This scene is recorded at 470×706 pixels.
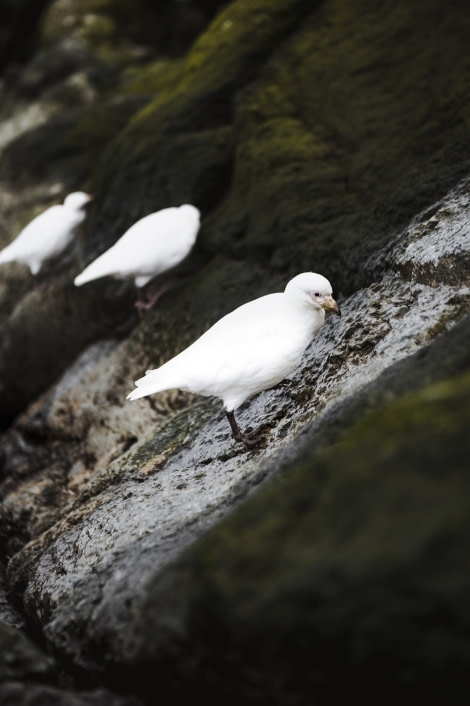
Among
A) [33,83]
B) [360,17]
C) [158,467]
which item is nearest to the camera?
[158,467]

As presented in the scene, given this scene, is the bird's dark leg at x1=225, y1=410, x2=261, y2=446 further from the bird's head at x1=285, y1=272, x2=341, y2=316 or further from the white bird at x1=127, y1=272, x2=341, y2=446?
the bird's head at x1=285, y1=272, x2=341, y2=316

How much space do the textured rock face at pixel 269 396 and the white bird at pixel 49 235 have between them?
0.86 feet

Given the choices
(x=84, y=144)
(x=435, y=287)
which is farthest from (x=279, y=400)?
(x=84, y=144)

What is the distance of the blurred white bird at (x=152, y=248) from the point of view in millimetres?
7238

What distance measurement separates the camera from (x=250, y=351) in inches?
179

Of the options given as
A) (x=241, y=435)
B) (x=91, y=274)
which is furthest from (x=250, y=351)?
(x=91, y=274)

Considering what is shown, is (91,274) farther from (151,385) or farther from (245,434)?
(245,434)

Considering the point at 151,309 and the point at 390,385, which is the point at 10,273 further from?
the point at 390,385

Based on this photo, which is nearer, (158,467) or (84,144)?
(158,467)

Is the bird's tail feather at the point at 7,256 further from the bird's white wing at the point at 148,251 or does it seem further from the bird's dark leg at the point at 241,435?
the bird's dark leg at the point at 241,435

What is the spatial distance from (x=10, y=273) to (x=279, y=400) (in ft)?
23.2

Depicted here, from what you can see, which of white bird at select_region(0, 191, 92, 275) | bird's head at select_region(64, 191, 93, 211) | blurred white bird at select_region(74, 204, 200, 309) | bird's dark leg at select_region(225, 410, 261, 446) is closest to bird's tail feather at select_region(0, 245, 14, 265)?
white bird at select_region(0, 191, 92, 275)

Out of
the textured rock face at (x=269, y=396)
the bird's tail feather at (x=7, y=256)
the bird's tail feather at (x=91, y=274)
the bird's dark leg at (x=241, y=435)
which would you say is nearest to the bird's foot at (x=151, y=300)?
the textured rock face at (x=269, y=396)

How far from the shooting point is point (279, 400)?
5.05 meters
